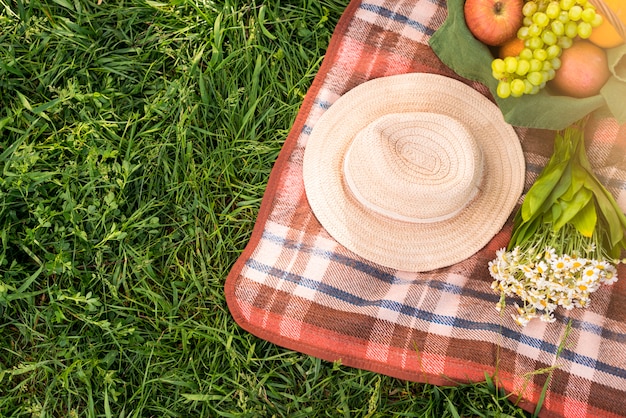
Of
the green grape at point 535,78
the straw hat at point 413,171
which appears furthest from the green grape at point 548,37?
the straw hat at point 413,171

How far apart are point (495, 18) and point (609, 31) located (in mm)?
365

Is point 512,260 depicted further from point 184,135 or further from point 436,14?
point 184,135

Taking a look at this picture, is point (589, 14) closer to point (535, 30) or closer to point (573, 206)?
point (535, 30)

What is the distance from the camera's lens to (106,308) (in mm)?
2262

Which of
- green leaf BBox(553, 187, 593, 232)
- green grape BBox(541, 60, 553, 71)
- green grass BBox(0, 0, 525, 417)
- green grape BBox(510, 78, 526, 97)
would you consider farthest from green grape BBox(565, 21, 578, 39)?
green grass BBox(0, 0, 525, 417)

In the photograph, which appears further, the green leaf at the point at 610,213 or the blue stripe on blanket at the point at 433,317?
the blue stripe on blanket at the point at 433,317

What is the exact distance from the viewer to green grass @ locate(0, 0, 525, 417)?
2.20 meters

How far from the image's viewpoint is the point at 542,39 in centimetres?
201

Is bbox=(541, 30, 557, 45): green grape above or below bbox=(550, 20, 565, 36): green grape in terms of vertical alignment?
below

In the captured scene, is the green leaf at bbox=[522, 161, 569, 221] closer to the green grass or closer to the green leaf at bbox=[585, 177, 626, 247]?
the green leaf at bbox=[585, 177, 626, 247]

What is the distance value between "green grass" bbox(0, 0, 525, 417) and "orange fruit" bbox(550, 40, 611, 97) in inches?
36.1

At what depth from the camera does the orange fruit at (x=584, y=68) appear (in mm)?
2045

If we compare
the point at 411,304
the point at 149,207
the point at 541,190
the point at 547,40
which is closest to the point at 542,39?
the point at 547,40

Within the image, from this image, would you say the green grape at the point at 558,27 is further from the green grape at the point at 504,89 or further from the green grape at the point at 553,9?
the green grape at the point at 504,89
